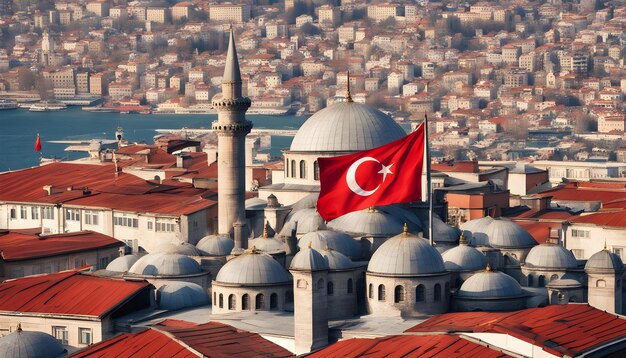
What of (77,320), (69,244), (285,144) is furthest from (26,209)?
(285,144)

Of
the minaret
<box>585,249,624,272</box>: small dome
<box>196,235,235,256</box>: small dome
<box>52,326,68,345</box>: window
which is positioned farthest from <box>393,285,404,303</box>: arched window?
the minaret

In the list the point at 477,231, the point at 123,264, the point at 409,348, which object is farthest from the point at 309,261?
the point at 477,231

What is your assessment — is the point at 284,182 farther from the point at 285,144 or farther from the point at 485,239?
the point at 285,144

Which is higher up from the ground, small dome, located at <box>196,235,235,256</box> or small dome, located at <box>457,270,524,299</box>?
small dome, located at <box>196,235,235,256</box>

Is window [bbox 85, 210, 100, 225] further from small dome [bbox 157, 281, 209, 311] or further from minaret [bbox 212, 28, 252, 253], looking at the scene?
small dome [bbox 157, 281, 209, 311]

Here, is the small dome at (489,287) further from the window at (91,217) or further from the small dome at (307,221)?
the window at (91,217)

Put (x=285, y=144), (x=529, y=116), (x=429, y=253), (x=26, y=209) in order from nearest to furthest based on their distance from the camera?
1. (x=429, y=253)
2. (x=26, y=209)
3. (x=285, y=144)
4. (x=529, y=116)

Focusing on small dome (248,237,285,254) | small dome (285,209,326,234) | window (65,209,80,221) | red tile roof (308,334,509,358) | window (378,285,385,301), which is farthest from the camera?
window (65,209,80,221)
